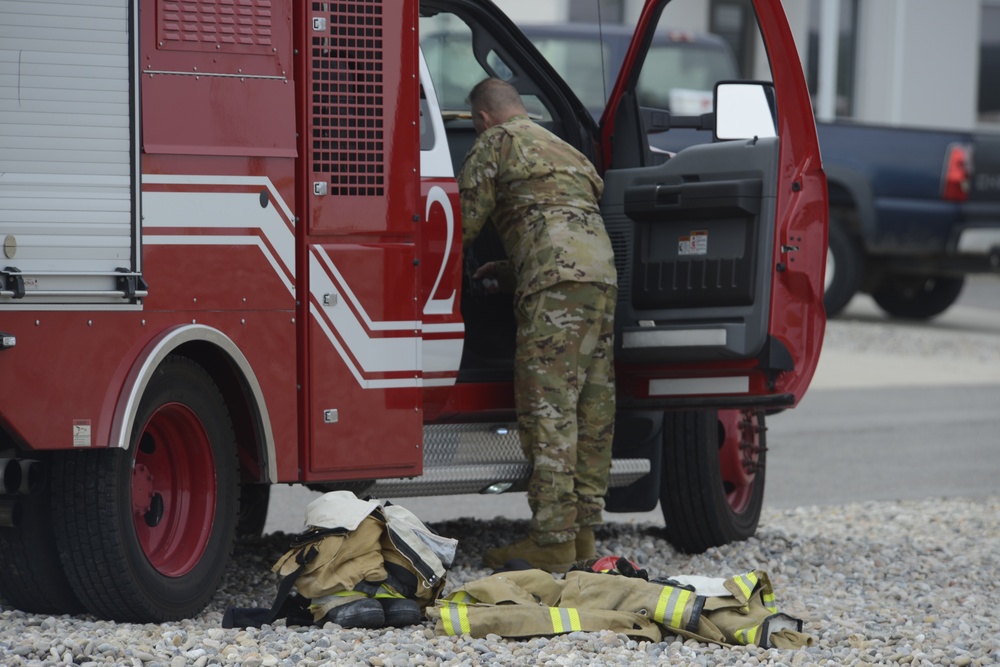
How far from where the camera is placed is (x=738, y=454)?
7008 mm

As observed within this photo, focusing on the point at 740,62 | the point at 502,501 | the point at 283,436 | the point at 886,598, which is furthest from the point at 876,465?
the point at 740,62

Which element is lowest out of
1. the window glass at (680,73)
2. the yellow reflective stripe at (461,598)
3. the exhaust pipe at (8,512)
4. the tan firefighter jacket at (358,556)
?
the yellow reflective stripe at (461,598)

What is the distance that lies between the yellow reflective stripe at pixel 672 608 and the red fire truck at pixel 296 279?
1046 mm

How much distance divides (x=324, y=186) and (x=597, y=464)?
164 cm

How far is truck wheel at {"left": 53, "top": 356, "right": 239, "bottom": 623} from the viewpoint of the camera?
15.8 feet

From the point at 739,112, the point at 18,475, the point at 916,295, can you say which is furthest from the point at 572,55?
the point at 18,475

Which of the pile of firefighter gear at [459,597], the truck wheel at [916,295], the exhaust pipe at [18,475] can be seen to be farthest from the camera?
the truck wheel at [916,295]

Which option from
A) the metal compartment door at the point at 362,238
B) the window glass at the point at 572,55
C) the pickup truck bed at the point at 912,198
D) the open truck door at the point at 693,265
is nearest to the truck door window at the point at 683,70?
the window glass at the point at 572,55

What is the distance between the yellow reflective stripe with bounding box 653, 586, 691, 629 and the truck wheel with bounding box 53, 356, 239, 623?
1.41 metres

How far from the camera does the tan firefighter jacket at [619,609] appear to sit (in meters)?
4.88

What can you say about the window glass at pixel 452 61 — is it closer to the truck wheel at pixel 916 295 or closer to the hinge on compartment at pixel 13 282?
the hinge on compartment at pixel 13 282

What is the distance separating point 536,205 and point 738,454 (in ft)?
5.21

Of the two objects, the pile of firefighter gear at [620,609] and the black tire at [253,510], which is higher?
the pile of firefighter gear at [620,609]

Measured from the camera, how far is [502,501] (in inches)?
333
